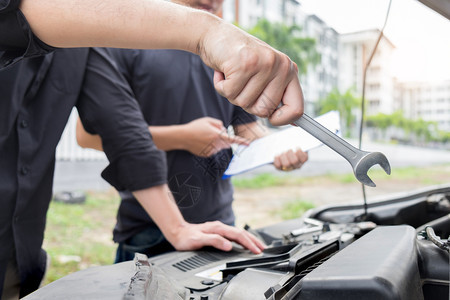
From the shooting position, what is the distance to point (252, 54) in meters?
0.49

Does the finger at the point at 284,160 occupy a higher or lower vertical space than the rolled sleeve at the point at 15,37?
lower

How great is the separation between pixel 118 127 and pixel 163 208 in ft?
0.76

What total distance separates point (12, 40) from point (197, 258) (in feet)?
1.76

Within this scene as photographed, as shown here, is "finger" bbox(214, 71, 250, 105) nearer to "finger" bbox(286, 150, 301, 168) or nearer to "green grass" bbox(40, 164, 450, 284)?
"finger" bbox(286, 150, 301, 168)

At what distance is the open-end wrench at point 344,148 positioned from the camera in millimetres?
525

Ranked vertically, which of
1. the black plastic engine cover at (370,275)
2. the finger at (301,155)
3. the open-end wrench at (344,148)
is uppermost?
the open-end wrench at (344,148)

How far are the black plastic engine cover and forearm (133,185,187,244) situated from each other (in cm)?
54

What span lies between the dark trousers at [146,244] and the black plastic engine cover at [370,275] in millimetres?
687

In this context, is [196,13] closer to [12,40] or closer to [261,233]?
[12,40]

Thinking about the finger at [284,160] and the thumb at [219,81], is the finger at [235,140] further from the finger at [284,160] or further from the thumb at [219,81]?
the thumb at [219,81]

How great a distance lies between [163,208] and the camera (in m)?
1.03

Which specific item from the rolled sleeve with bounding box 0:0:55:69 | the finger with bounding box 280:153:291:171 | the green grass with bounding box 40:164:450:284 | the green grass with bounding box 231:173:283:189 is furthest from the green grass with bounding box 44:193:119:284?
the green grass with bounding box 231:173:283:189

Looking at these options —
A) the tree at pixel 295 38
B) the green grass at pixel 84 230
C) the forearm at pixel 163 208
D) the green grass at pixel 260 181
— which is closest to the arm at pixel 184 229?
the forearm at pixel 163 208

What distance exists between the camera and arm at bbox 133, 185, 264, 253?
2.96 ft
